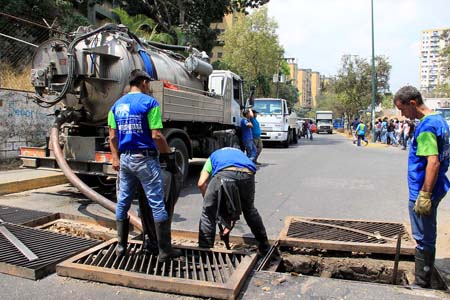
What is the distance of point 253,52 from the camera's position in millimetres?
33031

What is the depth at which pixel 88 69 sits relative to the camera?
710 centimetres

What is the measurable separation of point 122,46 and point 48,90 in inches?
58.5

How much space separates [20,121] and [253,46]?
2430 cm

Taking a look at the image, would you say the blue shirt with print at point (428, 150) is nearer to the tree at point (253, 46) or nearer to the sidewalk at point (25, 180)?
the sidewalk at point (25, 180)

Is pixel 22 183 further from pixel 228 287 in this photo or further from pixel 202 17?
pixel 202 17

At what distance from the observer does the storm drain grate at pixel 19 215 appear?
18.8 feet

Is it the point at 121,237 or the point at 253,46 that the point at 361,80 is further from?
the point at 121,237

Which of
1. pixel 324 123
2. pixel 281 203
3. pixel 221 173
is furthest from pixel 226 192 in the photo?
pixel 324 123

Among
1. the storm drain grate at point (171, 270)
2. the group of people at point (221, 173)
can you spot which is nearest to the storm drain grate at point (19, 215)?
the storm drain grate at point (171, 270)

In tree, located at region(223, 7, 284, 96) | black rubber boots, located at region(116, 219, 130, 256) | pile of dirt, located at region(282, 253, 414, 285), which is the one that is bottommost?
pile of dirt, located at region(282, 253, 414, 285)

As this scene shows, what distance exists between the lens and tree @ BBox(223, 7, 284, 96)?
1287 inches

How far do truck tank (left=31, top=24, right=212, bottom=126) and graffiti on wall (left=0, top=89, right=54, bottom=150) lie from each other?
9.62ft

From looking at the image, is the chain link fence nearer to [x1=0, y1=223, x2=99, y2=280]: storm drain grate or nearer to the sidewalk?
the sidewalk

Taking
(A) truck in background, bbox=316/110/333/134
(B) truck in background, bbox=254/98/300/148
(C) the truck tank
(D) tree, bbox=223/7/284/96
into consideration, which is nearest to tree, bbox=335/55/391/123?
(D) tree, bbox=223/7/284/96
